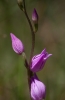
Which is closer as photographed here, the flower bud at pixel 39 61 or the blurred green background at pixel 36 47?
the flower bud at pixel 39 61

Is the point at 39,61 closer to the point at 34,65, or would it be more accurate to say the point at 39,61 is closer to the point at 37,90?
the point at 34,65

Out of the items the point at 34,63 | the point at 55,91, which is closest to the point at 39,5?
the point at 55,91

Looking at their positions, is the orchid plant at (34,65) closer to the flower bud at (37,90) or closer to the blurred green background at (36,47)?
the flower bud at (37,90)

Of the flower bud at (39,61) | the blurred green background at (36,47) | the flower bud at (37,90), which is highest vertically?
the flower bud at (39,61)

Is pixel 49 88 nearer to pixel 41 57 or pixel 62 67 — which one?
pixel 62 67

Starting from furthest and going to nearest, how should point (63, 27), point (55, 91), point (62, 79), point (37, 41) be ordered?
point (63, 27), point (37, 41), point (62, 79), point (55, 91)

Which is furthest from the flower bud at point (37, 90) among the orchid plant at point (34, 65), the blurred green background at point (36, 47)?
the blurred green background at point (36, 47)

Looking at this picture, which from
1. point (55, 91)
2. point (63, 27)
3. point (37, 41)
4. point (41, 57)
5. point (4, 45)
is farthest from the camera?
point (63, 27)
